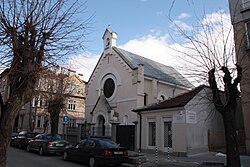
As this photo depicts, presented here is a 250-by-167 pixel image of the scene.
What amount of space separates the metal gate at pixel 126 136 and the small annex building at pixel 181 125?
1062 millimetres

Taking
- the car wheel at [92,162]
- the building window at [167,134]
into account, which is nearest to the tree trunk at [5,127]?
the car wheel at [92,162]

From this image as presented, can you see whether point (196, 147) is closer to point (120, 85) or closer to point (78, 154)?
point (78, 154)

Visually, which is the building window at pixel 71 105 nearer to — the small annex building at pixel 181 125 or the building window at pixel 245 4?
the small annex building at pixel 181 125

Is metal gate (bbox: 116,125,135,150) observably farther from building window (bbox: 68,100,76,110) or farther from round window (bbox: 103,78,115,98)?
building window (bbox: 68,100,76,110)

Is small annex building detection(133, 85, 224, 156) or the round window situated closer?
small annex building detection(133, 85, 224, 156)

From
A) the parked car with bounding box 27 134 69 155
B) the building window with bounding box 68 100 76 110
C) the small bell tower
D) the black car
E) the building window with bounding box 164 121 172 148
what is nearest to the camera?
the black car

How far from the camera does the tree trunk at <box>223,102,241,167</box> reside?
1085 centimetres

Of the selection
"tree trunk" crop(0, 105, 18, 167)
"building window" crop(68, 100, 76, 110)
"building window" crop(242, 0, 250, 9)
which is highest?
"building window" crop(242, 0, 250, 9)

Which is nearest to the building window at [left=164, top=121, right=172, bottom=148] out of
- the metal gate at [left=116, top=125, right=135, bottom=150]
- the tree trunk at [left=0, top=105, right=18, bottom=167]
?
the metal gate at [left=116, top=125, right=135, bottom=150]

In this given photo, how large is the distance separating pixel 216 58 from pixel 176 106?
6.83 m

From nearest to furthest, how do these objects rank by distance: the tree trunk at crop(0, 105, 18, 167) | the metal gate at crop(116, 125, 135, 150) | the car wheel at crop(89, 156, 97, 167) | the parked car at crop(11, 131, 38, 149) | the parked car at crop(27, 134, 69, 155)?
1. the tree trunk at crop(0, 105, 18, 167)
2. the car wheel at crop(89, 156, 97, 167)
3. the parked car at crop(27, 134, 69, 155)
4. the metal gate at crop(116, 125, 135, 150)
5. the parked car at crop(11, 131, 38, 149)

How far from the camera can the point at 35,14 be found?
6602 mm

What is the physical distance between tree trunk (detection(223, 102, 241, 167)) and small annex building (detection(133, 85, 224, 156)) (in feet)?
17.2

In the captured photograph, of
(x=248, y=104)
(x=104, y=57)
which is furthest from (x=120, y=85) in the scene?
(x=248, y=104)
